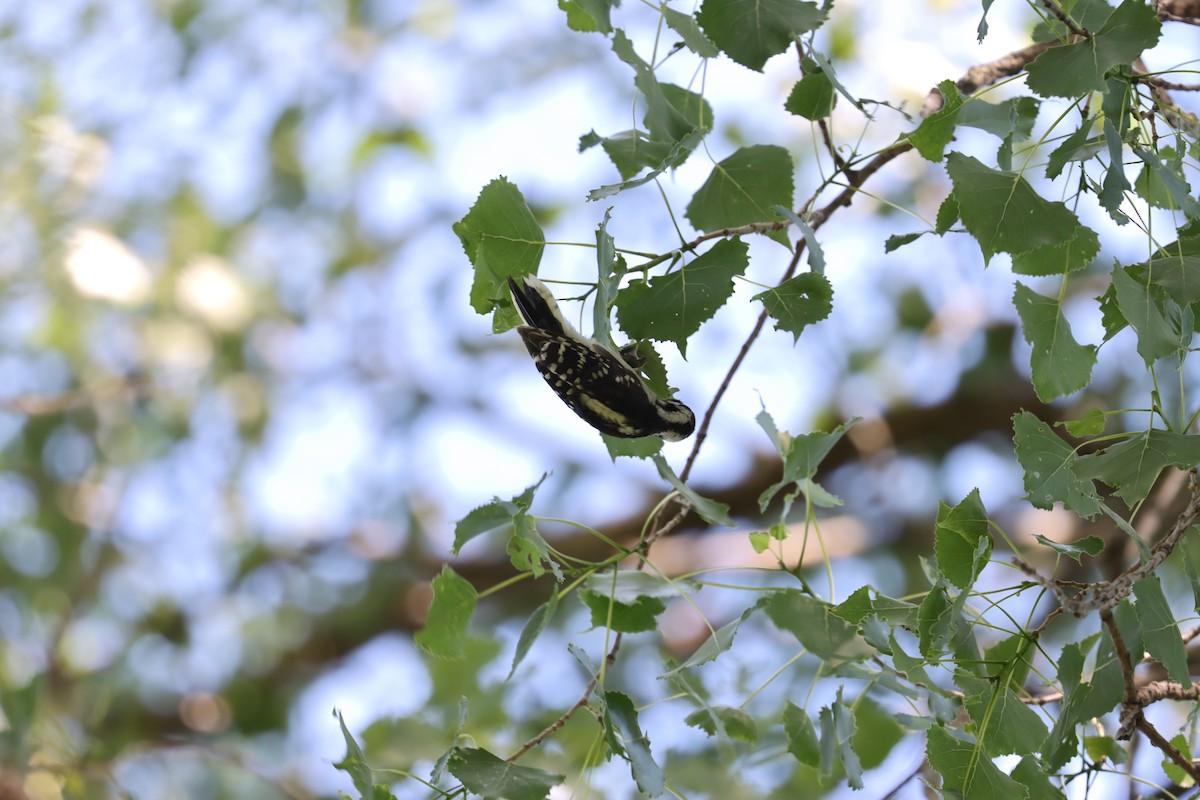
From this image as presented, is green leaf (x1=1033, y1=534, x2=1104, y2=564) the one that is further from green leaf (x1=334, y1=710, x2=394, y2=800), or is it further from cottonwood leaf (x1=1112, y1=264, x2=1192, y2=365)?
green leaf (x1=334, y1=710, x2=394, y2=800)

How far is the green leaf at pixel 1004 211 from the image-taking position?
82 cm

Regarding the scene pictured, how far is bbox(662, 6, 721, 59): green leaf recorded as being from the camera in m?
0.97

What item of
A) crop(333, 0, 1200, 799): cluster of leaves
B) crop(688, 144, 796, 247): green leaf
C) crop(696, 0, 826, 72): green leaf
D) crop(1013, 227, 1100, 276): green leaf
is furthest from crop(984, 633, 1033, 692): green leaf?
crop(696, 0, 826, 72): green leaf

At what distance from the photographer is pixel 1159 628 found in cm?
88

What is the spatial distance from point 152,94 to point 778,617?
3.24m

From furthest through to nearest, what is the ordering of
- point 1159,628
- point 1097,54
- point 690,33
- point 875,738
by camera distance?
point 875,738, point 690,33, point 1159,628, point 1097,54

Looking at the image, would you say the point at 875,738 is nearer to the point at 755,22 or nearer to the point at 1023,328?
the point at 1023,328

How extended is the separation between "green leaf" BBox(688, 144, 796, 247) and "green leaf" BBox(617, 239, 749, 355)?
12 centimetres

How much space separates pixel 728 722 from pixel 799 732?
2.9 inches

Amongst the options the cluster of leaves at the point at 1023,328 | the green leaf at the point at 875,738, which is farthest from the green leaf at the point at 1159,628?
the green leaf at the point at 875,738

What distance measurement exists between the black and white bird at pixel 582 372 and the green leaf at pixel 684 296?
227 mm

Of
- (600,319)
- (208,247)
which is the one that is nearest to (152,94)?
(208,247)

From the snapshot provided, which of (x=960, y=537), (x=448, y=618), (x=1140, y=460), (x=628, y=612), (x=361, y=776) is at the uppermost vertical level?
(x=1140, y=460)

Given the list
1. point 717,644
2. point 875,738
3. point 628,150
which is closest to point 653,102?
point 628,150
